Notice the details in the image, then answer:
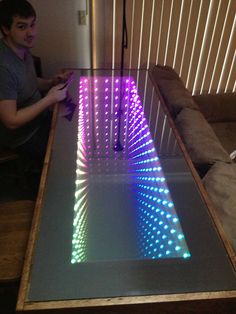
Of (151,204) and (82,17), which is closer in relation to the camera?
(151,204)

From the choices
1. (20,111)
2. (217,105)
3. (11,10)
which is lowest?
(217,105)

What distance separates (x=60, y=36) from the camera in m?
2.19

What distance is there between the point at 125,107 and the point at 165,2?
963mm

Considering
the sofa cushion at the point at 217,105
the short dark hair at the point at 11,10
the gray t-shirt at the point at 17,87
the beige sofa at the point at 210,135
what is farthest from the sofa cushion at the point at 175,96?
the short dark hair at the point at 11,10

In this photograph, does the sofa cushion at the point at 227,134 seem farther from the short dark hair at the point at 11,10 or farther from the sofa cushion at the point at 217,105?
the short dark hair at the point at 11,10

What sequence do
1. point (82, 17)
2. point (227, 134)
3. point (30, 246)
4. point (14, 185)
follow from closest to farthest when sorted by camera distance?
point (30, 246), point (14, 185), point (82, 17), point (227, 134)

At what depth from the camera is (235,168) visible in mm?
1219

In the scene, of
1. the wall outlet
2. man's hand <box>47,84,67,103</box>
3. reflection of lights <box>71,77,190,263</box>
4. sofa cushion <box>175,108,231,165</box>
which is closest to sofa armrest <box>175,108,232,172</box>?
sofa cushion <box>175,108,231,165</box>

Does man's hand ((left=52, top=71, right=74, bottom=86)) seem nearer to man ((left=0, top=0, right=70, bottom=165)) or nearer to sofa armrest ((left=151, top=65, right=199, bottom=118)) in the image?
man ((left=0, top=0, right=70, bottom=165))

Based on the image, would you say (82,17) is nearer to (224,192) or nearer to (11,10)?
(11,10)

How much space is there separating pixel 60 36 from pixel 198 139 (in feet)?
4.63

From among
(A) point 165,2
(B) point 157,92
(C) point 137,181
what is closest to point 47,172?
(C) point 137,181

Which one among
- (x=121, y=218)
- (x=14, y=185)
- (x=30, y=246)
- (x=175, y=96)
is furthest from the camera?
(x=14, y=185)

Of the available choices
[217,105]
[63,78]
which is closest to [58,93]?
[63,78]
